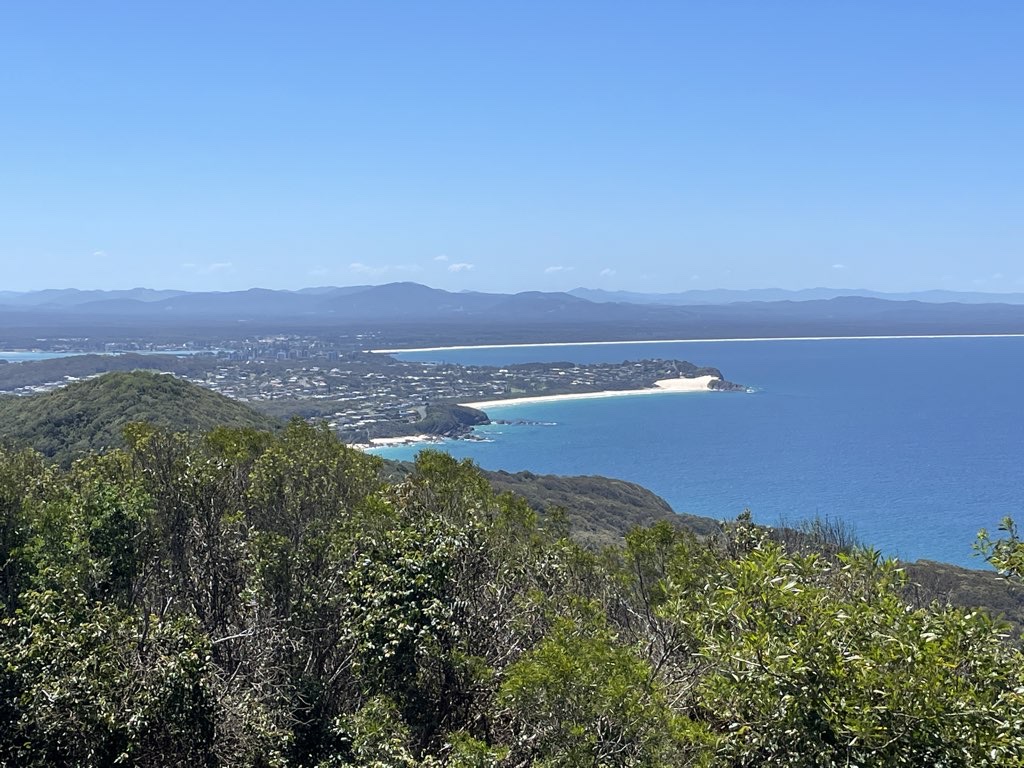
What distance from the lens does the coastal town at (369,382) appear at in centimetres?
10394

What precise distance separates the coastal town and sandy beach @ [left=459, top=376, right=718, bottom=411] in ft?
3.95

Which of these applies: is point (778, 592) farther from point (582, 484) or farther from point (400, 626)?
point (582, 484)

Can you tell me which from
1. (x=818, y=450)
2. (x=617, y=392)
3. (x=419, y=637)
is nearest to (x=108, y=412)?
(x=419, y=637)

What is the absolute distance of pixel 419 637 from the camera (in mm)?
8602

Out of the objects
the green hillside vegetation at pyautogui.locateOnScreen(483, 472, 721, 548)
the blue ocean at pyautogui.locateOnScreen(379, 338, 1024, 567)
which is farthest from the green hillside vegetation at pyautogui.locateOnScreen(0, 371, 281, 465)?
the blue ocean at pyautogui.locateOnScreen(379, 338, 1024, 567)

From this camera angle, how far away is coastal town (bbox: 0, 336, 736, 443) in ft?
341

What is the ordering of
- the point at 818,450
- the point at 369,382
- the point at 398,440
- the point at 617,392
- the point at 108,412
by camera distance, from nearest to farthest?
the point at 108,412
the point at 818,450
the point at 398,440
the point at 617,392
the point at 369,382

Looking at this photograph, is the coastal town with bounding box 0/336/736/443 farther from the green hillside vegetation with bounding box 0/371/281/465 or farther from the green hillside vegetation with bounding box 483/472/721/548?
the green hillside vegetation with bounding box 0/371/281/465

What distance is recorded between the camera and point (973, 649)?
245 inches

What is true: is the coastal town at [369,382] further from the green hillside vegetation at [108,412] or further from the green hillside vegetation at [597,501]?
the green hillside vegetation at [108,412]

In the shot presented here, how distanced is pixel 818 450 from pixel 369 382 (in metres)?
81.2

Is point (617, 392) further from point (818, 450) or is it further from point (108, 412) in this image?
point (108, 412)

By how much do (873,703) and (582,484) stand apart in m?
55.9

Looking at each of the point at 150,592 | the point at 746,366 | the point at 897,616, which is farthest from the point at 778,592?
the point at 746,366
